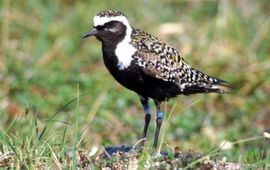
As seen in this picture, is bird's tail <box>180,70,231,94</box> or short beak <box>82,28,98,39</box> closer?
short beak <box>82,28,98,39</box>

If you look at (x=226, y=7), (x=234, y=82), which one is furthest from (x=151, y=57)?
(x=226, y=7)

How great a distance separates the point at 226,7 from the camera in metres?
10.7

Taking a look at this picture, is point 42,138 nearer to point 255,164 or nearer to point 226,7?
point 255,164

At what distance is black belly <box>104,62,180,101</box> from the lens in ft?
20.4

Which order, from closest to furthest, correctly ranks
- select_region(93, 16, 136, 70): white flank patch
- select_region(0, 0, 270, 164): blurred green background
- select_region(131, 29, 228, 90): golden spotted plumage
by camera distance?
select_region(93, 16, 136, 70): white flank patch
select_region(131, 29, 228, 90): golden spotted plumage
select_region(0, 0, 270, 164): blurred green background

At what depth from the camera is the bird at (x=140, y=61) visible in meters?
6.22

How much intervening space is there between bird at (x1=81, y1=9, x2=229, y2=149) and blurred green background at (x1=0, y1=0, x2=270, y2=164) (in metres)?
1.76

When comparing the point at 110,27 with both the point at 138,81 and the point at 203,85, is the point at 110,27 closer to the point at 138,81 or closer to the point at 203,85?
the point at 138,81

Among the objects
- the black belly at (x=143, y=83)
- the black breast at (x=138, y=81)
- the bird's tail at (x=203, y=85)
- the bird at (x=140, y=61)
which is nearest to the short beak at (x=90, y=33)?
the bird at (x=140, y=61)

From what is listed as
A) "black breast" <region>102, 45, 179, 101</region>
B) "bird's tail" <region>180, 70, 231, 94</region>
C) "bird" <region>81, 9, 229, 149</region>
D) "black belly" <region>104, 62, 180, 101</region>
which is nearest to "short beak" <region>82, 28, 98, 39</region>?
"bird" <region>81, 9, 229, 149</region>

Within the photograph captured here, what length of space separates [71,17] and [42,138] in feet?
16.5

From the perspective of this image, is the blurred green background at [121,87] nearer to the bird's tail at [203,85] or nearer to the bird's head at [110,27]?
the bird's tail at [203,85]

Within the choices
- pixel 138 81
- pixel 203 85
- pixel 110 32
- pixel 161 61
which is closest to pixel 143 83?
pixel 138 81

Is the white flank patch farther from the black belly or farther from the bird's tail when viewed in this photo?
the bird's tail
